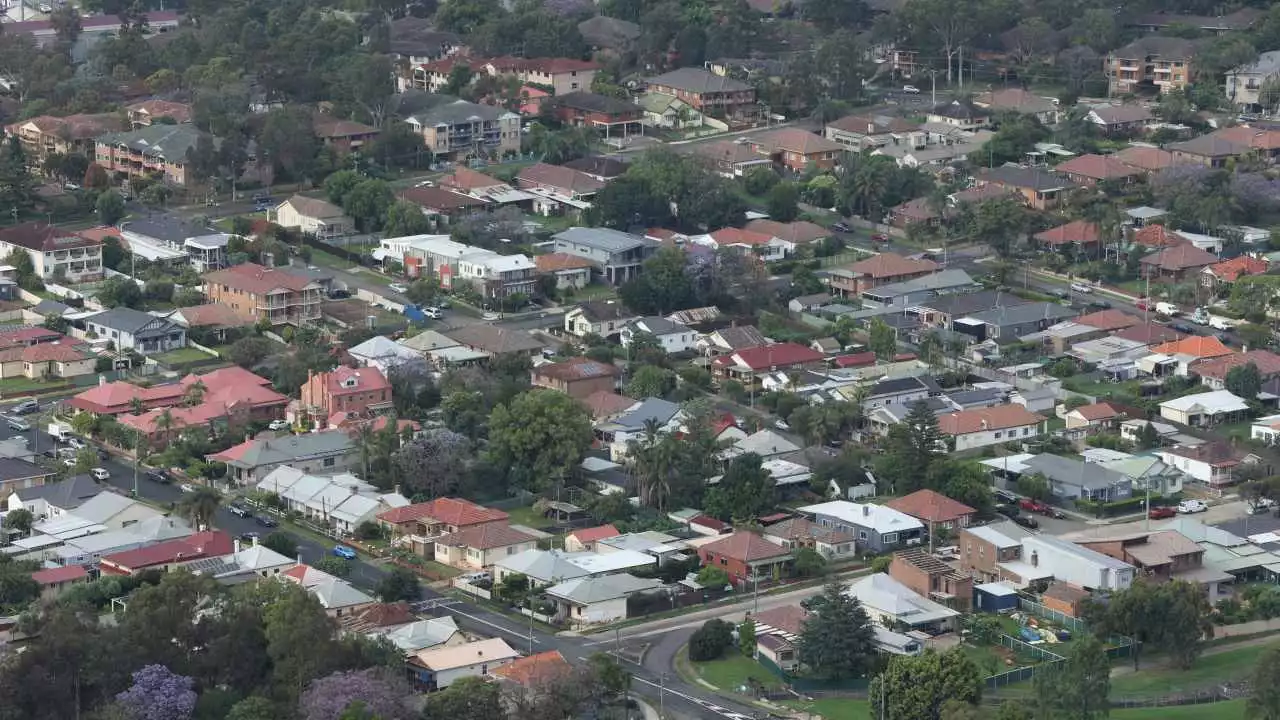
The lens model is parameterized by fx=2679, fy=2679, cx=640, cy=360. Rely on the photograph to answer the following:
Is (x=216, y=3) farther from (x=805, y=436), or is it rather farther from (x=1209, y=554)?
(x=1209, y=554)

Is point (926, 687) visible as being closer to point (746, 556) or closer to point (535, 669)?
point (535, 669)

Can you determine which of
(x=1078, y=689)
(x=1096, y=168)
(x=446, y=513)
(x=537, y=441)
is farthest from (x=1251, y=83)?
(x=1078, y=689)

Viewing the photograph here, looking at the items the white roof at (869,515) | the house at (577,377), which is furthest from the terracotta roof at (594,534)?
the house at (577,377)

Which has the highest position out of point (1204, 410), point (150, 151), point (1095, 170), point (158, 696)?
point (158, 696)

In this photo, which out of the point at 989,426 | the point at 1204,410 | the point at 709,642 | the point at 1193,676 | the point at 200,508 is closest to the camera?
the point at 1193,676

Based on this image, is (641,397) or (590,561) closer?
(590,561)

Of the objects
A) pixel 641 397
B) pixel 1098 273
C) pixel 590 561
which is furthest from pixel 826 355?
pixel 590 561
